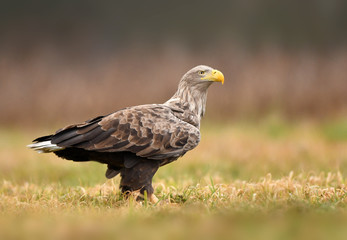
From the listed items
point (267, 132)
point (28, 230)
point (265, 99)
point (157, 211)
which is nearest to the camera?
point (28, 230)

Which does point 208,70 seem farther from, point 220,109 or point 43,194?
point 220,109

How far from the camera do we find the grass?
3.04 metres

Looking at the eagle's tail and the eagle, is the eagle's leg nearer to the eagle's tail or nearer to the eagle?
the eagle

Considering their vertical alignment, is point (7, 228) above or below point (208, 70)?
below

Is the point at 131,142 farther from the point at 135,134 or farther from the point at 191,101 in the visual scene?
the point at 191,101

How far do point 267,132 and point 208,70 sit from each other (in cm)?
616

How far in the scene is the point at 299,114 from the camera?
12.9 metres

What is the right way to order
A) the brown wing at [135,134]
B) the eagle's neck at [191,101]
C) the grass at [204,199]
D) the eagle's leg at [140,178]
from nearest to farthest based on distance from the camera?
the grass at [204,199]
the brown wing at [135,134]
the eagle's leg at [140,178]
the eagle's neck at [191,101]

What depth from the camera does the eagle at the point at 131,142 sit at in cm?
473

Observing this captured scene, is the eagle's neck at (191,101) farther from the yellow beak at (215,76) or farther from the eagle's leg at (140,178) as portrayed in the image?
the eagle's leg at (140,178)

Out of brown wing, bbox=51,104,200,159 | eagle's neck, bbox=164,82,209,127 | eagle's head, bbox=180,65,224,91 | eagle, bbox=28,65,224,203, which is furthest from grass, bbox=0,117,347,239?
eagle's head, bbox=180,65,224,91

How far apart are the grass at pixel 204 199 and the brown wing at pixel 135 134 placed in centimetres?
48

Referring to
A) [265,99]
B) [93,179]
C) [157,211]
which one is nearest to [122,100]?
[265,99]

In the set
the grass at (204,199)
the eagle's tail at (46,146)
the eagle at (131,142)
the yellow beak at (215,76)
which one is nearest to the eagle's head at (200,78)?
the yellow beak at (215,76)
